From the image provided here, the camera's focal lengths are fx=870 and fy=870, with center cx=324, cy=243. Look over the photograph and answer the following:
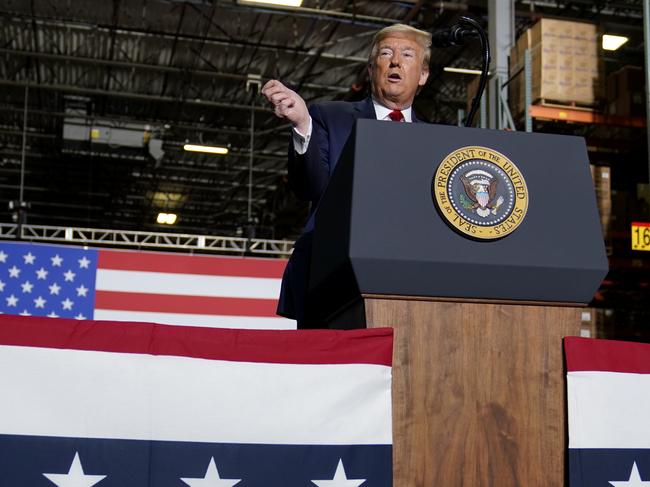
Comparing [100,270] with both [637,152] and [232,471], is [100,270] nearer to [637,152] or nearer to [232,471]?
[637,152]

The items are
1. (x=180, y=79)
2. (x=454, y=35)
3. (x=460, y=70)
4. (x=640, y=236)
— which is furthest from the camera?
(x=180, y=79)

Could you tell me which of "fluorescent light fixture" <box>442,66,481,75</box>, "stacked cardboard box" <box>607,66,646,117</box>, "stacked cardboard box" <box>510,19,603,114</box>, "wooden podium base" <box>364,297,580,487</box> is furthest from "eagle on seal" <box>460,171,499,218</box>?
"fluorescent light fixture" <box>442,66,481,75</box>

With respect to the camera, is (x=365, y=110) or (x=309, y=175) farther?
(x=365, y=110)

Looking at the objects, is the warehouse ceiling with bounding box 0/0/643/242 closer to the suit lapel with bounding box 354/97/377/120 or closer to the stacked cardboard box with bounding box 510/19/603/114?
the stacked cardboard box with bounding box 510/19/603/114

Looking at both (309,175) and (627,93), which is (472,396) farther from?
(627,93)

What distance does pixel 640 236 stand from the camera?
9.12 m

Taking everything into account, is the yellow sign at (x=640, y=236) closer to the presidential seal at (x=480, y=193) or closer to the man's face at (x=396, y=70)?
the man's face at (x=396, y=70)

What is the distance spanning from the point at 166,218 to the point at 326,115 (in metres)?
25.1

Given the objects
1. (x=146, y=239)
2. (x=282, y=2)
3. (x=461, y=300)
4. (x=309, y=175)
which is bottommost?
(x=461, y=300)

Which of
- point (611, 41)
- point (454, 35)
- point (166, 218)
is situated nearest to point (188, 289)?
point (611, 41)

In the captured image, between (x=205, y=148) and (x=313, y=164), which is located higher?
(x=205, y=148)

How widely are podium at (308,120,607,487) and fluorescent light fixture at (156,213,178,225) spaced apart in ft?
82.6

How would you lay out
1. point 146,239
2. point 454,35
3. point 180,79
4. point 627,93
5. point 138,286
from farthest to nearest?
point 180,79 < point 146,239 < point 627,93 < point 138,286 < point 454,35

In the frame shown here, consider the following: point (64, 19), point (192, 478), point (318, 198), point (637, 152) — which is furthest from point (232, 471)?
point (64, 19)
